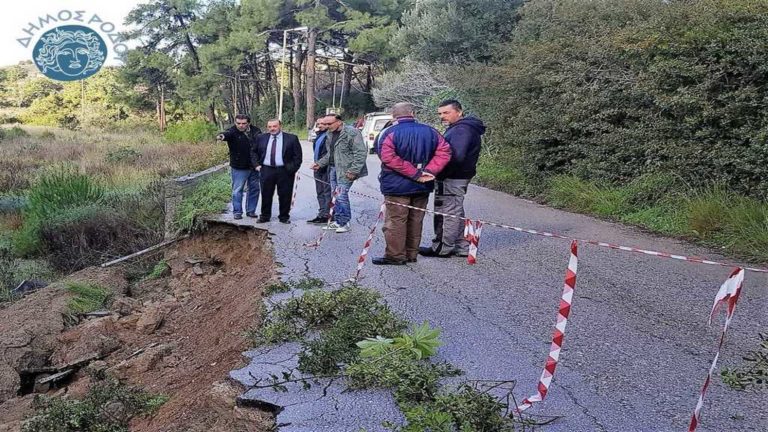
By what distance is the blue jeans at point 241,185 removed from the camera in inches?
406

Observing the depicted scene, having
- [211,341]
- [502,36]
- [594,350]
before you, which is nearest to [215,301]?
[211,341]

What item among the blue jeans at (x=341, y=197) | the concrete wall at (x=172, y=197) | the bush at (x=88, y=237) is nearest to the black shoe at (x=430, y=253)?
A: the blue jeans at (x=341, y=197)

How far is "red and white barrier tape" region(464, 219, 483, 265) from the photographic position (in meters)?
7.57

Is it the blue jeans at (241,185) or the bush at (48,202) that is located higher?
the blue jeans at (241,185)

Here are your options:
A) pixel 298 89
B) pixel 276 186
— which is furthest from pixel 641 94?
pixel 298 89

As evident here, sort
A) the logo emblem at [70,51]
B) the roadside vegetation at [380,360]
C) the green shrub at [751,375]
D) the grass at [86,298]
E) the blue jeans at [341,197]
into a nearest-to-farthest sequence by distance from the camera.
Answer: the roadside vegetation at [380,360]
the green shrub at [751,375]
the grass at [86,298]
the blue jeans at [341,197]
the logo emblem at [70,51]

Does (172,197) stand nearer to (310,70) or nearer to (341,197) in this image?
(341,197)

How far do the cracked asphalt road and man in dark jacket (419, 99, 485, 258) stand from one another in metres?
0.25

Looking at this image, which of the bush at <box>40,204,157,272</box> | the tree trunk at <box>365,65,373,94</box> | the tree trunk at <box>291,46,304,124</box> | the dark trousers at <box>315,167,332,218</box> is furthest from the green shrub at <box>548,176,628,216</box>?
the tree trunk at <box>291,46,304,124</box>

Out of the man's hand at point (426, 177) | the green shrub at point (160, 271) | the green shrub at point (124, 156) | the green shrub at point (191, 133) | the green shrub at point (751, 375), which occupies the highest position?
the man's hand at point (426, 177)

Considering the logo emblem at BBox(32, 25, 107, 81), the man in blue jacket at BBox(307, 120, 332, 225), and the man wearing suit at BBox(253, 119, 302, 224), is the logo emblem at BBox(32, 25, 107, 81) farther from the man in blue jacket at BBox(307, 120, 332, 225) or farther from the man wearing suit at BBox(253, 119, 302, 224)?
the man in blue jacket at BBox(307, 120, 332, 225)

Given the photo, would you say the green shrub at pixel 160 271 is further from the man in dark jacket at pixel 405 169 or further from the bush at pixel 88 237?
the man in dark jacket at pixel 405 169

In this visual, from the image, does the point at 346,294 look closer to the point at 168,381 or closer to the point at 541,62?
the point at 168,381

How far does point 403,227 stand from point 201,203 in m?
4.96
